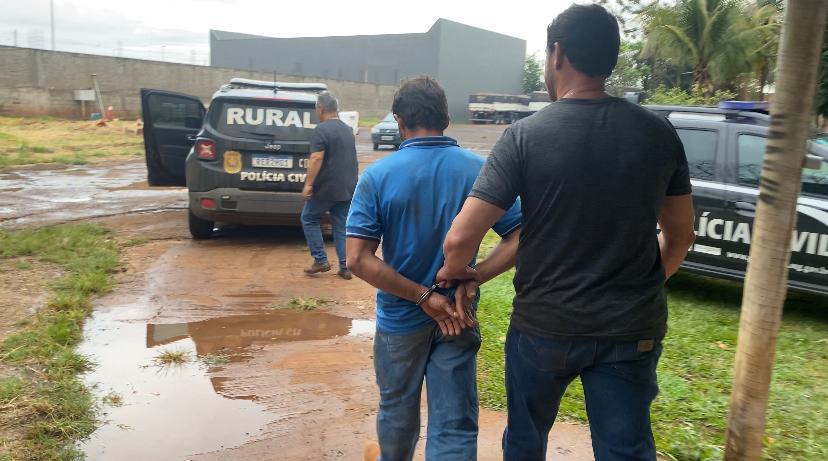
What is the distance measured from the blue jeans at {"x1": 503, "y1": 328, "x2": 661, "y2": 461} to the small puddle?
1966mm

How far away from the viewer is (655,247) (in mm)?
2277

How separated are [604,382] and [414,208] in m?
0.91

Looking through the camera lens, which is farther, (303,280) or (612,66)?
(303,280)

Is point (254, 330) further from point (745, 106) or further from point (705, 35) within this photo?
point (705, 35)

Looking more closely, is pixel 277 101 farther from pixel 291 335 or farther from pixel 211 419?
pixel 211 419

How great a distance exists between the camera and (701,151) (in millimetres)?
6301

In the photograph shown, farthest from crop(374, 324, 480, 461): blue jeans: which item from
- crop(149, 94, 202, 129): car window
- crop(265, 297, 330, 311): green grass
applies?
crop(149, 94, 202, 129): car window

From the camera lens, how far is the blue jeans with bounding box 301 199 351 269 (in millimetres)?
7026

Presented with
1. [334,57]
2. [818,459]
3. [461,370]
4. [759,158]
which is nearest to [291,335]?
[461,370]

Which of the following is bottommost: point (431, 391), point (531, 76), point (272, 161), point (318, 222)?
point (318, 222)

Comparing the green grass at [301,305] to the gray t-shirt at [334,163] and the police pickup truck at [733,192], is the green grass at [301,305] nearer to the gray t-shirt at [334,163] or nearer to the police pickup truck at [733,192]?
the gray t-shirt at [334,163]

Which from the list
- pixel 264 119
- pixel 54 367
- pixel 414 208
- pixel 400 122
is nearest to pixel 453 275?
pixel 414 208

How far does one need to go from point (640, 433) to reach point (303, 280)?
511cm

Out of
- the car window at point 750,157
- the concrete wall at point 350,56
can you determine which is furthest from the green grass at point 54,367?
the concrete wall at point 350,56
